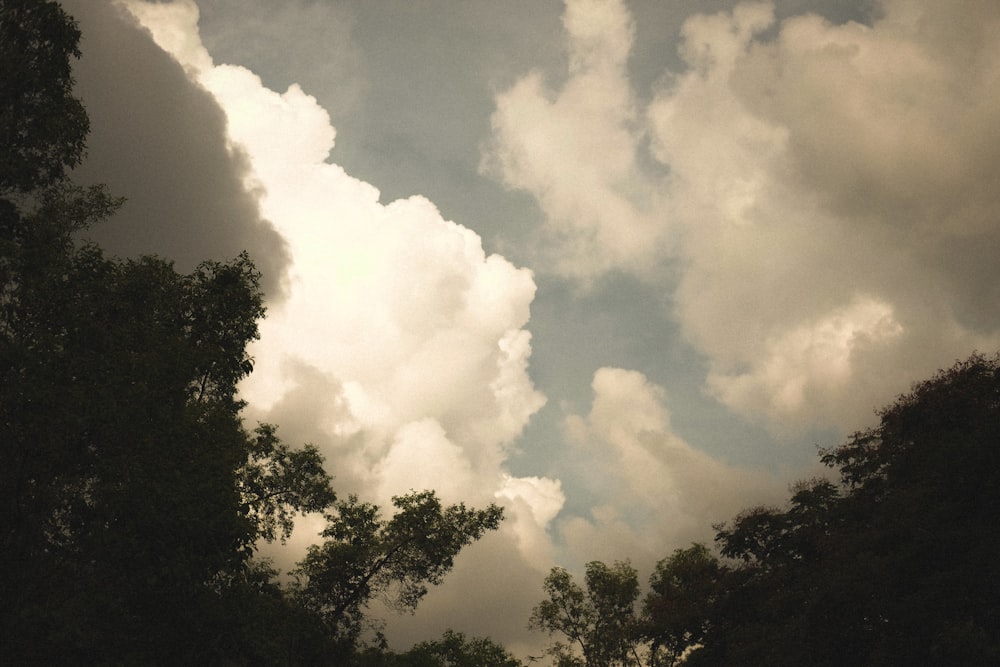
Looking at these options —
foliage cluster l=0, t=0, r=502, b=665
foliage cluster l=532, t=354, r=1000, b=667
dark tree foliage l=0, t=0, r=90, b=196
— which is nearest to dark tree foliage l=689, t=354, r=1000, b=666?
foliage cluster l=532, t=354, r=1000, b=667

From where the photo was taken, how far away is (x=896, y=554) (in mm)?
18656

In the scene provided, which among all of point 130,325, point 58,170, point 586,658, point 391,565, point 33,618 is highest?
point 58,170

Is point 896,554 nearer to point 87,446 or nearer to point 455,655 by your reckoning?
point 87,446

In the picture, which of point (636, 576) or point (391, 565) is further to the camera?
point (636, 576)

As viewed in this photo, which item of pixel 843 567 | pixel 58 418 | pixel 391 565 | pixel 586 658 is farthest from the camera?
pixel 586 658

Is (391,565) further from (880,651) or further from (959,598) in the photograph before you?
(959,598)

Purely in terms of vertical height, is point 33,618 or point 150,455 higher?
point 150,455

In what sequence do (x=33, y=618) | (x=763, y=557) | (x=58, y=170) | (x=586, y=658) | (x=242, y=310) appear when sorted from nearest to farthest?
(x=33, y=618)
(x=58, y=170)
(x=242, y=310)
(x=763, y=557)
(x=586, y=658)

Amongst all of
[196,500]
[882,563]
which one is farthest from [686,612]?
[196,500]

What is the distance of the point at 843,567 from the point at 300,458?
19.0 metres

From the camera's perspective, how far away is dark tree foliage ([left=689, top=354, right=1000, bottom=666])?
648 inches

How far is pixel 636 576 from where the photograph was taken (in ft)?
160

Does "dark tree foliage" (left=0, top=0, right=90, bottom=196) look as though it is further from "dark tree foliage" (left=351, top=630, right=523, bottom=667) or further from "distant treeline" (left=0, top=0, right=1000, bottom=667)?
→ "dark tree foliage" (left=351, top=630, right=523, bottom=667)

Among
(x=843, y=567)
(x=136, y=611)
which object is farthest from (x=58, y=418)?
(x=843, y=567)
